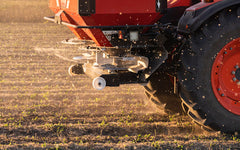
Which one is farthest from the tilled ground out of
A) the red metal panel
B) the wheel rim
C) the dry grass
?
the dry grass

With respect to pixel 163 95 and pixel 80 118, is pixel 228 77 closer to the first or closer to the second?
pixel 163 95

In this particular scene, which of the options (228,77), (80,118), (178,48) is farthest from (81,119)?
(228,77)

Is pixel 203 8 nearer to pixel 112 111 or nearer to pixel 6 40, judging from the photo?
pixel 112 111

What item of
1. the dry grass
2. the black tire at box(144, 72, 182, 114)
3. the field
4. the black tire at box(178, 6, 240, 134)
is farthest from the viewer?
the dry grass

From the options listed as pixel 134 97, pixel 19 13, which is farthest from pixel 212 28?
pixel 19 13

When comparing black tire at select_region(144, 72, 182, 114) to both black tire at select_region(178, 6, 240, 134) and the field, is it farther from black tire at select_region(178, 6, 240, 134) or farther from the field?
black tire at select_region(178, 6, 240, 134)

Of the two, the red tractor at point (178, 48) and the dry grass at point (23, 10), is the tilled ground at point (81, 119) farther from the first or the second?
the dry grass at point (23, 10)

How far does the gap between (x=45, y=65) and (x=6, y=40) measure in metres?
4.68

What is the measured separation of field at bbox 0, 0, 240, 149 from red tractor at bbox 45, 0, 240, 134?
0.42 meters

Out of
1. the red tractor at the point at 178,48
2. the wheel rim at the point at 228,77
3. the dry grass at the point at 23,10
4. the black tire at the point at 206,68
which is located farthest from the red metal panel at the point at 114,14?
the dry grass at the point at 23,10

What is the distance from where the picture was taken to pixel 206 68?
335 centimetres

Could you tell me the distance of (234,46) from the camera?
3.50 meters

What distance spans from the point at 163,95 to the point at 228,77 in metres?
1.07

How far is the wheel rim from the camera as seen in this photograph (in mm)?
3465
